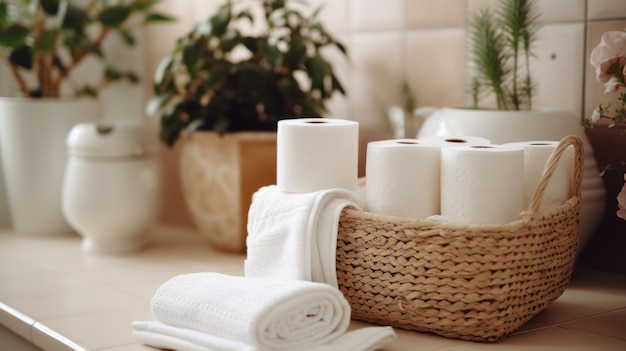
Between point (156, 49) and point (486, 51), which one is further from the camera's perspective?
point (156, 49)

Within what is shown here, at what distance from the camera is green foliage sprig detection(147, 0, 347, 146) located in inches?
53.8

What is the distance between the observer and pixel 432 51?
4.36 ft

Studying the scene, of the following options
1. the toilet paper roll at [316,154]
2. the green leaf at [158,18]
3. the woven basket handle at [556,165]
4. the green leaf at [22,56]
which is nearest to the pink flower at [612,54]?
the woven basket handle at [556,165]

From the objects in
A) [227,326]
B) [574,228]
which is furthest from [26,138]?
[574,228]

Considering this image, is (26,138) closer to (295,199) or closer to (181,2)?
(181,2)

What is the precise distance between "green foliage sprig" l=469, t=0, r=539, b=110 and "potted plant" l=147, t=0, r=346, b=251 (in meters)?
0.33

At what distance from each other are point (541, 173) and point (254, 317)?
1.28 feet

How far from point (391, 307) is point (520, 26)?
46 cm

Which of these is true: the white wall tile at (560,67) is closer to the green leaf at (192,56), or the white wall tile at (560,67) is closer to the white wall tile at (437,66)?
the white wall tile at (437,66)

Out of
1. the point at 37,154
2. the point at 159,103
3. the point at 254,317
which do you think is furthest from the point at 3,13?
the point at 254,317

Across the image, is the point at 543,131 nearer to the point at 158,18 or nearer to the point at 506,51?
the point at 506,51

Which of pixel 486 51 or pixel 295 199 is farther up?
pixel 486 51

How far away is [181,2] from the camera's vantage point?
73.7 inches

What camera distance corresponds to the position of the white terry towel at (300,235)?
34.0 inches
